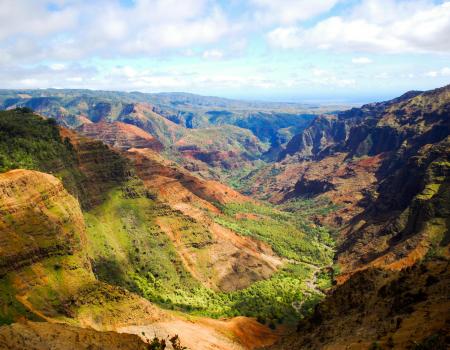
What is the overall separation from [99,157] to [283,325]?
73.9 meters

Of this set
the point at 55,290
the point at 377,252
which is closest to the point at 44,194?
the point at 55,290

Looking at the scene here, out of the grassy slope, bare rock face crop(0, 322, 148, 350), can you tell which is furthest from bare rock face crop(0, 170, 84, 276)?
bare rock face crop(0, 322, 148, 350)

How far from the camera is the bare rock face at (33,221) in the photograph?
254 feet

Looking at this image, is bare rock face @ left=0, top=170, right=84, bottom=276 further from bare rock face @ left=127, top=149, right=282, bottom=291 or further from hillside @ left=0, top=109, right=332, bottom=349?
bare rock face @ left=127, top=149, right=282, bottom=291

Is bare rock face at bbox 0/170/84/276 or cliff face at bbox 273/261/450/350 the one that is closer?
cliff face at bbox 273/261/450/350

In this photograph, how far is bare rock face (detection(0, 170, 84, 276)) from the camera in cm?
7731

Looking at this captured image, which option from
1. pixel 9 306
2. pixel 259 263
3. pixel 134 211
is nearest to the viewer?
pixel 9 306

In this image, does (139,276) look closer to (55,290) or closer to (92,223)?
(92,223)

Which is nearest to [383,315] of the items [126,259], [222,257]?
[126,259]

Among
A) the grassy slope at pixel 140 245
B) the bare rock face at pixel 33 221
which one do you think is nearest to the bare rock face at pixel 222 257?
the grassy slope at pixel 140 245

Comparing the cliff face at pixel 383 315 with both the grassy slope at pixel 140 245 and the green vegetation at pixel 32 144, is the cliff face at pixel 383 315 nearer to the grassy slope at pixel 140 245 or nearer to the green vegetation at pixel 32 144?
the grassy slope at pixel 140 245

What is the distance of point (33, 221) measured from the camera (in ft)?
275

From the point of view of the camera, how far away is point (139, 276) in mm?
119375

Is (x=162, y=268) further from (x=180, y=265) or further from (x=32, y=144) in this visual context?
(x=32, y=144)
